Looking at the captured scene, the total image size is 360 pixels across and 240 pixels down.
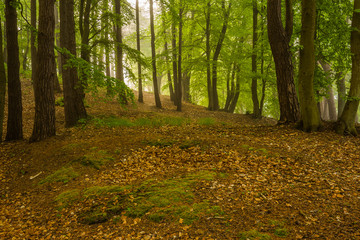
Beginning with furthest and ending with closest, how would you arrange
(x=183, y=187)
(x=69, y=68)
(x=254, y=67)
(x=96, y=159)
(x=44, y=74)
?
1. (x=254, y=67)
2. (x=69, y=68)
3. (x=44, y=74)
4. (x=96, y=159)
5. (x=183, y=187)

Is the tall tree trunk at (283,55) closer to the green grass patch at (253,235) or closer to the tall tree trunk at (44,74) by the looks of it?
the green grass patch at (253,235)

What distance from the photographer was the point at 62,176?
234 inches

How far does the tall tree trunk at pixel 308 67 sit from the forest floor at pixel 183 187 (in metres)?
0.67

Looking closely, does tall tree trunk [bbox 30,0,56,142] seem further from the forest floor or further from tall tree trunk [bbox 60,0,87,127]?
tall tree trunk [bbox 60,0,87,127]

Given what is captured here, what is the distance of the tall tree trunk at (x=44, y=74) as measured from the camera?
7535mm

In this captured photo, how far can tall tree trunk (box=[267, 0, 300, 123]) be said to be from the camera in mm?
8648

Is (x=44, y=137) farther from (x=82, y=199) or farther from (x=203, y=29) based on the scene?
(x=203, y=29)

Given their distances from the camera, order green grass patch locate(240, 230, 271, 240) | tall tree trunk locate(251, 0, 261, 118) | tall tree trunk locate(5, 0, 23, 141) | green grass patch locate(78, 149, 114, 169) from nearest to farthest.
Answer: green grass patch locate(240, 230, 271, 240) < green grass patch locate(78, 149, 114, 169) < tall tree trunk locate(5, 0, 23, 141) < tall tree trunk locate(251, 0, 261, 118)

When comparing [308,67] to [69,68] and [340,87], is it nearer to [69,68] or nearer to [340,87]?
[340,87]

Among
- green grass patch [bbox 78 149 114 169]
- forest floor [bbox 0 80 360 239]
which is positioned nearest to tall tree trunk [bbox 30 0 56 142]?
forest floor [bbox 0 80 360 239]

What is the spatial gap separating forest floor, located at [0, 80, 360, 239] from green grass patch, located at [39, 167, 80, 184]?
3 centimetres

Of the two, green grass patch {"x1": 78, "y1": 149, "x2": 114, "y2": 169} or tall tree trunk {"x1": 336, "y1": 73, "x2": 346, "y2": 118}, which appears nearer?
green grass patch {"x1": 78, "y1": 149, "x2": 114, "y2": 169}

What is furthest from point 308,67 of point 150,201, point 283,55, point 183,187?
point 150,201

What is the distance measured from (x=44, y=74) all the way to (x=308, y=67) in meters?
9.09
